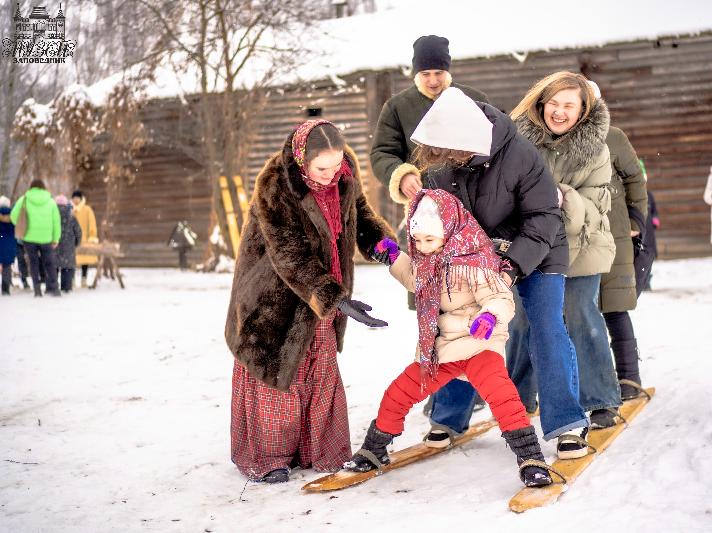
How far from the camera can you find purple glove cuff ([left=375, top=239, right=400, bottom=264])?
3.69 metres

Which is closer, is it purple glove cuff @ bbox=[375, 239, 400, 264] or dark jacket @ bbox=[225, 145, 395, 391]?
dark jacket @ bbox=[225, 145, 395, 391]

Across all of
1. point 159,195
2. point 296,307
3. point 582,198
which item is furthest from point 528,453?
point 159,195

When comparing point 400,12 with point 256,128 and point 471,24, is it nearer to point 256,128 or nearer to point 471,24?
point 471,24

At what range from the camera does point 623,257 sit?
4.45 m

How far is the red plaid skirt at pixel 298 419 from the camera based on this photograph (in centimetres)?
366

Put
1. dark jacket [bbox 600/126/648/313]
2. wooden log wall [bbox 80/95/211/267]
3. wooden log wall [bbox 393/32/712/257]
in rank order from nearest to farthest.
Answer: dark jacket [bbox 600/126/648/313] < wooden log wall [bbox 393/32/712/257] < wooden log wall [bbox 80/95/211/267]

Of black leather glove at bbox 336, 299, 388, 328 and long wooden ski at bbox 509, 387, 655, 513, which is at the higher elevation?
black leather glove at bbox 336, 299, 388, 328

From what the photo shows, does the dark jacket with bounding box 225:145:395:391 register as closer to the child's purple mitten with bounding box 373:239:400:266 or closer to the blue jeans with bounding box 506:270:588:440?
the child's purple mitten with bounding box 373:239:400:266

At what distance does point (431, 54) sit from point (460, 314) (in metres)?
1.75

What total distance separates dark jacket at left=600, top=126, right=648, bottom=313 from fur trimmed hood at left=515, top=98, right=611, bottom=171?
58cm

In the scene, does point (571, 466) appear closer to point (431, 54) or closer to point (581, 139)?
point (581, 139)

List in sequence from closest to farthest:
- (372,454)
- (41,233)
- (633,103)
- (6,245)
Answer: (372,454)
(41,233)
(6,245)
(633,103)

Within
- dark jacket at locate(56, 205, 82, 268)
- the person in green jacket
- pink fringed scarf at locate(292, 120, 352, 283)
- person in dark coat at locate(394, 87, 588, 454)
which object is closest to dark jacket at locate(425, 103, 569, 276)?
person in dark coat at locate(394, 87, 588, 454)

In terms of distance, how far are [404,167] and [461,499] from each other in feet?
5.44
